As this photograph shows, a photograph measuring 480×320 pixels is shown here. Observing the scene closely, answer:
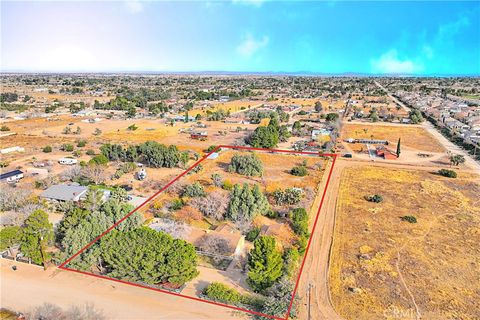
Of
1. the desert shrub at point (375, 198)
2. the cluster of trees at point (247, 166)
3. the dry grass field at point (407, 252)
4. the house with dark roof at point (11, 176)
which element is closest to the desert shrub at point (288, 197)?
the dry grass field at point (407, 252)

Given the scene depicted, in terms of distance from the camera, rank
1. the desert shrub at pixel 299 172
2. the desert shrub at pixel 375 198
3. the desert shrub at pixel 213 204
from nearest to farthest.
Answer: the desert shrub at pixel 213 204 < the desert shrub at pixel 375 198 < the desert shrub at pixel 299 172

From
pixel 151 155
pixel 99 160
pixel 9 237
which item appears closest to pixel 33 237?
pixel 9 237

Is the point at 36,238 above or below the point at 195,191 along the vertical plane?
above

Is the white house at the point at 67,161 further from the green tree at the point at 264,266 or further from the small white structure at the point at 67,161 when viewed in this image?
the green tree at the point at 264,266

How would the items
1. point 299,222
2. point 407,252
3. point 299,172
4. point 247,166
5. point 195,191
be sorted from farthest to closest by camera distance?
point 299,172 < point 247,166 < point 195,191 < point 299,222 < point 407,252

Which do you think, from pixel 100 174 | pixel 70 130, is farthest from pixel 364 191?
pixel 70 130

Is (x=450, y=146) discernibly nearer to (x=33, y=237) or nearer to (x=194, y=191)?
(x=194, y=191)
